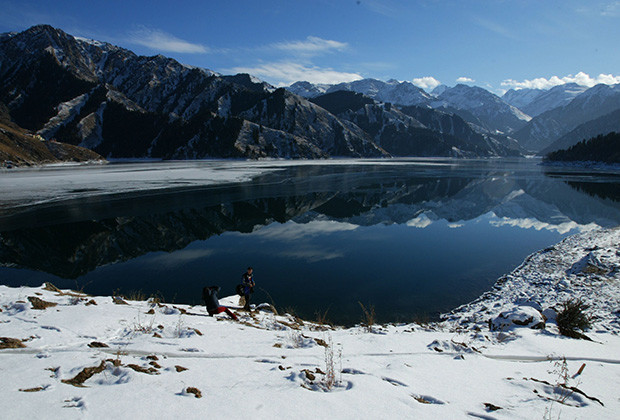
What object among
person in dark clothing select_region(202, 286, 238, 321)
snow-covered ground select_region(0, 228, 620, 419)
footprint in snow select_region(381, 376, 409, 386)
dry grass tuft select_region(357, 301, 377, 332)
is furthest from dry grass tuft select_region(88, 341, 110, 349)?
dry grass tuft select_region(357, 301, 377, 332)

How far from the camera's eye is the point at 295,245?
23344 millimetres

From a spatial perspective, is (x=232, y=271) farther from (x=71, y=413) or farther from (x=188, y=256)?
(x=71, y=413)

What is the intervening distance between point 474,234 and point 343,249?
12914 mm

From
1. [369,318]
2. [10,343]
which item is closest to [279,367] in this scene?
[10,343]

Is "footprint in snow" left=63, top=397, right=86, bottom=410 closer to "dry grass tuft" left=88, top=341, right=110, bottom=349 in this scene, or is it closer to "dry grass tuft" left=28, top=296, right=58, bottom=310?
"dry grass tuft" left=88, top=341, right=110, bottom=349

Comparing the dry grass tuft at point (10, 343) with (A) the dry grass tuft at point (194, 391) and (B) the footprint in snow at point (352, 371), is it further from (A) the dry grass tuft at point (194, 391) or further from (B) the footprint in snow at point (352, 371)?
(B) the footprint in snow at point (352, 371)

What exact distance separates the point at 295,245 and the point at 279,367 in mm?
17135

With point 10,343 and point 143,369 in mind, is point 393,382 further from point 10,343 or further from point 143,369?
point 10,343

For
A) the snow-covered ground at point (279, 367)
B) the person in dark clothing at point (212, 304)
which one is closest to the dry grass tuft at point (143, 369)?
the snow-covered ground at point (279, 367)

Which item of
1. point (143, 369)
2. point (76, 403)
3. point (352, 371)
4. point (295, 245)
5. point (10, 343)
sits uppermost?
point (76, 403)

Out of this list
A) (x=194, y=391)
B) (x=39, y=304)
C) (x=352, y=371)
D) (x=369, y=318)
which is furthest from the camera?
(x=369, y=318)

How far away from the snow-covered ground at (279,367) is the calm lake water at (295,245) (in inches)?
174

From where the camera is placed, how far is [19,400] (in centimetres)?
424

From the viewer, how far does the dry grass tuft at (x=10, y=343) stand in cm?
596
